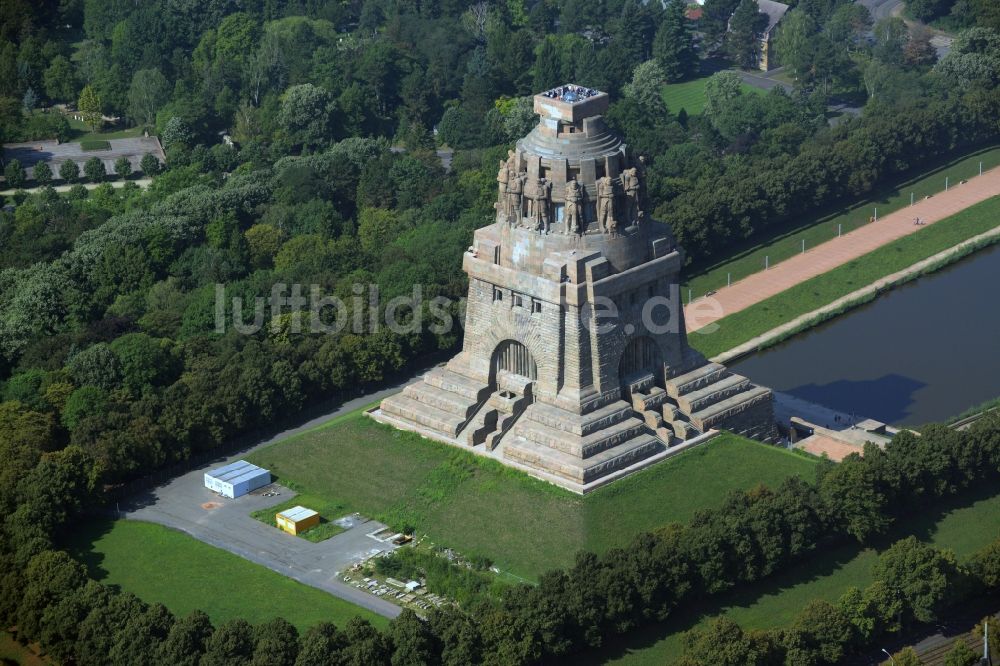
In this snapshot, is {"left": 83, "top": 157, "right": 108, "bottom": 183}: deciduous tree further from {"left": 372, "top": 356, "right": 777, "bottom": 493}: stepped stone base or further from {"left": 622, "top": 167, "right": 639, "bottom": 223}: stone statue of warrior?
{"left": 622, "top": 167, "right": 639, "bottom": 223}: stone statue of warrior

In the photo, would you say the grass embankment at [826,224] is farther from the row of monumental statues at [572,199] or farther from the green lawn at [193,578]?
the green lawn at [193,578]

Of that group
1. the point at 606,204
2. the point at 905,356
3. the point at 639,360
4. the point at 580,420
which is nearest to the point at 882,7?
the point at 905,356

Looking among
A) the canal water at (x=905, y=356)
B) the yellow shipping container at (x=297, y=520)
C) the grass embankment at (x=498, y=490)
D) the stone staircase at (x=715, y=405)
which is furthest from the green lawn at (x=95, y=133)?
the stone staircase at (x=715, y=405)

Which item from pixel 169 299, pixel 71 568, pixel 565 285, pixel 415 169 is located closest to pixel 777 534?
pixel 565 285

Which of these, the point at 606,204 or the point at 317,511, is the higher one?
the point at 606,204

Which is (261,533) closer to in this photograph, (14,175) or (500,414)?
(500,414)

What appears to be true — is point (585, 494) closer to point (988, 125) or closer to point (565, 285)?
point (565, 285)
